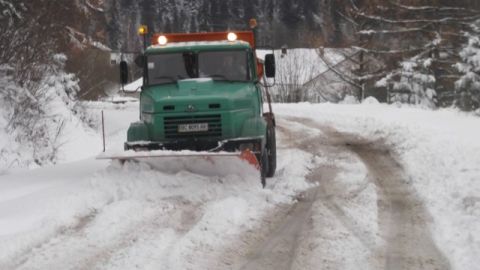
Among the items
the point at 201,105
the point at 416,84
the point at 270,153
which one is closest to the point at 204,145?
the point at 201,105

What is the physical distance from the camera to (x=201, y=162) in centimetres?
861

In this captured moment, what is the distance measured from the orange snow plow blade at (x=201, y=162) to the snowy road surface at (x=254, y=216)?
8cm

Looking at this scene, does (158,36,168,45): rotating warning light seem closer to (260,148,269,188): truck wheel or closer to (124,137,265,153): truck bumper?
(124,137,265,153): truck bumper

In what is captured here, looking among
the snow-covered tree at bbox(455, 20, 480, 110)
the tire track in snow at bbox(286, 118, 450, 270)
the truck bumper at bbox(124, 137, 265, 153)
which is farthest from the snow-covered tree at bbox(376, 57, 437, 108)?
the truck bumper at bbox(124, 137, 265, 153)

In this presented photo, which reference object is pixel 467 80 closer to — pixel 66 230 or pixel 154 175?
pixel 154 175

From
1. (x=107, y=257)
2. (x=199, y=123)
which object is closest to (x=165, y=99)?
(x=199, y=123)

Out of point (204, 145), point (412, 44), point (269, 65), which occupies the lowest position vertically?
point (204, 145)

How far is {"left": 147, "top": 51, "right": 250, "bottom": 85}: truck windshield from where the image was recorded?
9.31 m

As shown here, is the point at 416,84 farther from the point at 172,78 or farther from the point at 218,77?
the point at 172,78

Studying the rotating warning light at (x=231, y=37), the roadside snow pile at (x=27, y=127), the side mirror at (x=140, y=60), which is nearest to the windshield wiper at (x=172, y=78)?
the side mirror at (x=140, y=60)

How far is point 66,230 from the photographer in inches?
256

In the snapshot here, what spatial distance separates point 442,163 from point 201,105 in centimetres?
423

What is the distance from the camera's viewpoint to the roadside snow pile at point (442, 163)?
6.07 metres

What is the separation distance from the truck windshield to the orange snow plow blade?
140 cm
